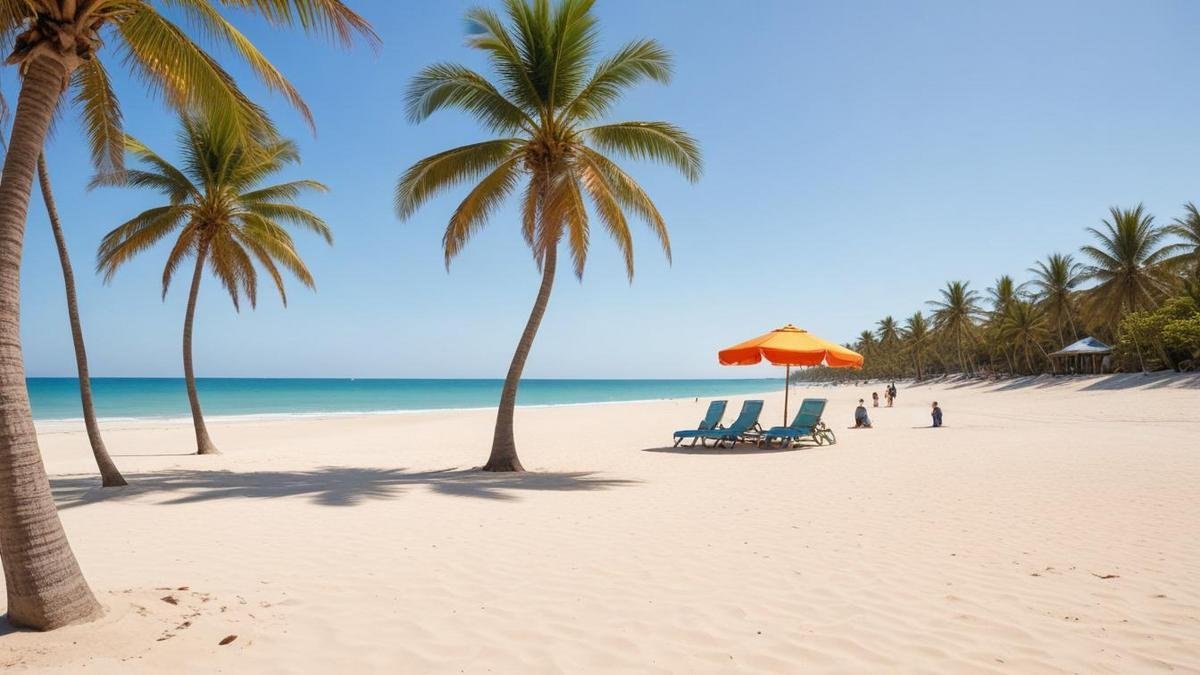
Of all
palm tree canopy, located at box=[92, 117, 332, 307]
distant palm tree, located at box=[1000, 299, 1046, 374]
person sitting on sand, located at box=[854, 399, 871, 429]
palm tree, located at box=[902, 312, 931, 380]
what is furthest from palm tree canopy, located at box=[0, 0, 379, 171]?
palm tree, located at box=[902, 312, 931, 380]

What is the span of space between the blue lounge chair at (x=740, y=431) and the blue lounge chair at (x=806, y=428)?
1.36 feet

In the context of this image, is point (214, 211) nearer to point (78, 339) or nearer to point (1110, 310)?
point (78, 339)

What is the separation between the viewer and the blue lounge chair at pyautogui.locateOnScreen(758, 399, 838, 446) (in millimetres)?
14148

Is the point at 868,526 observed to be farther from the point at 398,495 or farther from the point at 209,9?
the point at 209,9

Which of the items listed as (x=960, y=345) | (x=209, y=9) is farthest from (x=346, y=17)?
(x=960, y=345)

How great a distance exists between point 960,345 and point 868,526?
62.2 meters

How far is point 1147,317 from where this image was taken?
102ft

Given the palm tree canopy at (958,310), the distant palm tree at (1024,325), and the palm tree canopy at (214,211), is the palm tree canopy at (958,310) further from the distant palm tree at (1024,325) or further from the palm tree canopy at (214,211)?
the palm tree canopy at (214,211)

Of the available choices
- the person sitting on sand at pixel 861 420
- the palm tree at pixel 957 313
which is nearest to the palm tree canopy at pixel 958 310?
the palm tree at pixel 957 313

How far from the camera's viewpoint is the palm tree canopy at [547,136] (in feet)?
36.7

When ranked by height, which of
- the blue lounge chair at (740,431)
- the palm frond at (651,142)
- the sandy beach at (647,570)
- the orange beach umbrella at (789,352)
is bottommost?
the sandy beach at (647,570)

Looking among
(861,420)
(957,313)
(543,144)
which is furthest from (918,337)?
(543,144)

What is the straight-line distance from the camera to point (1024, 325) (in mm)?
48312

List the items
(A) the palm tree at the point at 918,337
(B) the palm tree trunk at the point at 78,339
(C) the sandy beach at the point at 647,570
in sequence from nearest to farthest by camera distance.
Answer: (C) the sandy beach at the point at 647,570 < (B) the palm tree trunk at the point at 78,339 < (A) the palm tree at the point at 918,337
